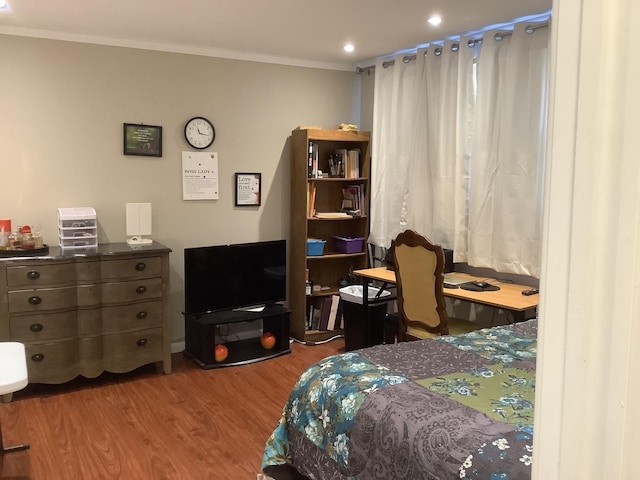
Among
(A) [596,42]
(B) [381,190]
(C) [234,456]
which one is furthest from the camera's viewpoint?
(B) [381,190]

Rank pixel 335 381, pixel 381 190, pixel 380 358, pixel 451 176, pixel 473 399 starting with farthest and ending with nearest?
1. pixel 381 190
2. pixel 451 176
3. pixel 380 358
4. pixel 335 381
5. pixel 473 399

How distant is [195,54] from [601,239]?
14.5ft

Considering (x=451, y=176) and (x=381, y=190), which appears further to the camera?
(x=381, y=190)

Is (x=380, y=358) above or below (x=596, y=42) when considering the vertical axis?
below

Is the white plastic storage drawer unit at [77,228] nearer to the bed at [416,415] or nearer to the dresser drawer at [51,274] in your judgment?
the dresser drawer at [51,274]

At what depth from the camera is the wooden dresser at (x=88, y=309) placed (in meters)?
3.63

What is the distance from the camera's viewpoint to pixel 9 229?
12.7 feet

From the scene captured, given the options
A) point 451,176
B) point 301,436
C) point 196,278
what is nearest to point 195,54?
point 196,278

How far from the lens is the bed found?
1.58 metres

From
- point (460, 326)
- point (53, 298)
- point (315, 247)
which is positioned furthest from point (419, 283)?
point (53, 298)

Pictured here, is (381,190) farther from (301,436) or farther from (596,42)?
(596,42)

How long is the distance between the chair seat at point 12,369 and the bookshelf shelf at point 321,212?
2.51m

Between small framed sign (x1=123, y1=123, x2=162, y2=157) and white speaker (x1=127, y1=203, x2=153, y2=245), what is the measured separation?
0.41 m

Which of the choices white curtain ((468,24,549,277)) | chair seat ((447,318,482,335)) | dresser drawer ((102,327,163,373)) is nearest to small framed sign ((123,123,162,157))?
dresser drawer ((102,327,163,373))
